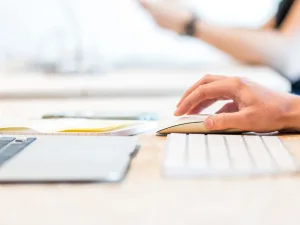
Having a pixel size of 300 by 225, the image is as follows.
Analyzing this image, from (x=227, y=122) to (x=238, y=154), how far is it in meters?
0.15

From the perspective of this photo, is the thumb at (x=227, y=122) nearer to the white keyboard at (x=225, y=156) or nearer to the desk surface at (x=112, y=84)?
the white keyboard at (x=225, y=156)

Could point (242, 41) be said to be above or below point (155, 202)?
above

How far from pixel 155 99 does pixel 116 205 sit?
1016 millimetres

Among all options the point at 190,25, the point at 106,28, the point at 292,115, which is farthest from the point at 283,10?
the point at 292,115

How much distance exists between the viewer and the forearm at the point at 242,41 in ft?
6.72

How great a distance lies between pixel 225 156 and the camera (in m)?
0.69

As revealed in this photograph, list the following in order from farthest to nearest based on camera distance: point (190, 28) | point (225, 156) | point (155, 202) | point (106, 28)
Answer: point (106, 28) → point (190, 28) → point (225, 156) → point (155, 202)

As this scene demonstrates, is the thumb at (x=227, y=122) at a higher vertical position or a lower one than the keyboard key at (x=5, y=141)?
higher

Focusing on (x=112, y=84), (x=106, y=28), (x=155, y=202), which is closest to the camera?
(x=155, y=202)

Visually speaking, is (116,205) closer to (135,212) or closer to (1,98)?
(135,212)

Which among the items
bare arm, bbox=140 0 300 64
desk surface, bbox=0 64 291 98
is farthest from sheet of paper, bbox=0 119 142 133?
bare arm, bbox=140 0 300 64

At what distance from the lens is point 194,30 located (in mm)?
2248

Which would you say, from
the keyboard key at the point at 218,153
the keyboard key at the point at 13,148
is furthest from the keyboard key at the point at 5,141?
the keyboard key at the point at 218,153

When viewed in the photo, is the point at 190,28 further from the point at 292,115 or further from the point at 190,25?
the point at 292,115
